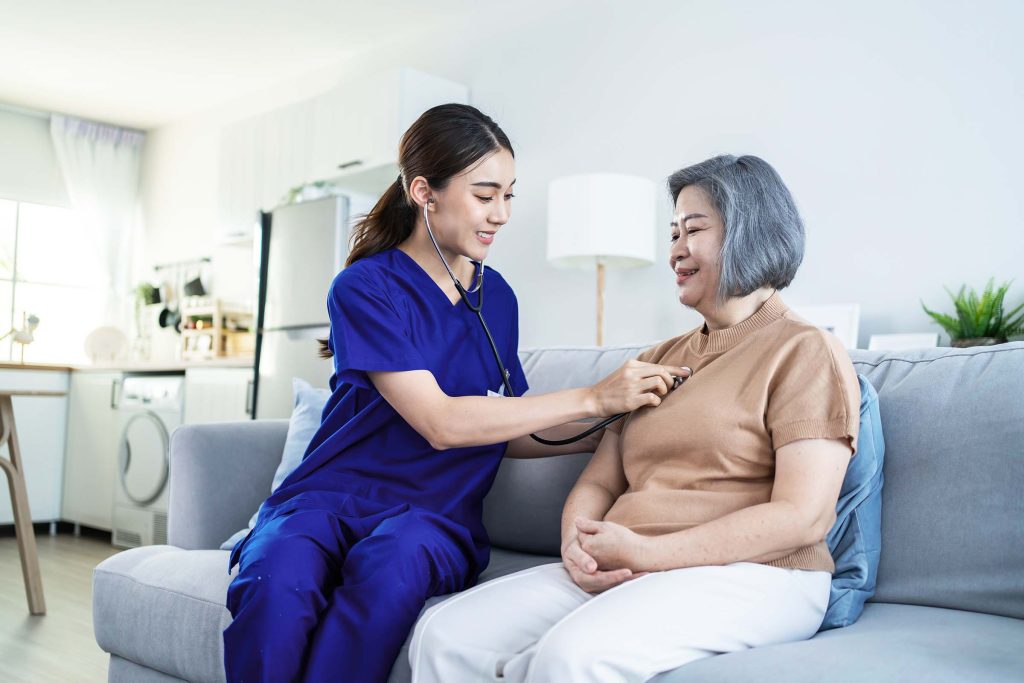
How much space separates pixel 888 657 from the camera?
3.43 feet

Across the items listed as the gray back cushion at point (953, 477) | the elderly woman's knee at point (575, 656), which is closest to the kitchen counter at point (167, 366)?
the gray back cushion at point (953, 477)

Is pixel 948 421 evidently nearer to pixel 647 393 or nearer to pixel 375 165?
Result: pixel 647 393

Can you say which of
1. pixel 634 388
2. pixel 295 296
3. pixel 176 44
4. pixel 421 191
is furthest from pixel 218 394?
pixel 634 388

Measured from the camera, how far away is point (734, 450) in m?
1.29

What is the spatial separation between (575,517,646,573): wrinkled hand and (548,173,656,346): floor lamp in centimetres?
210

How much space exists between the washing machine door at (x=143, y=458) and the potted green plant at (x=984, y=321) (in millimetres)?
3637

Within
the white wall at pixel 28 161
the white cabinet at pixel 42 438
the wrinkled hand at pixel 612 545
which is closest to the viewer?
the wrinkled hand at pixel 612 545

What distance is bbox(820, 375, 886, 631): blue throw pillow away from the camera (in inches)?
52.6

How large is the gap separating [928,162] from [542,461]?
1884 millimetres

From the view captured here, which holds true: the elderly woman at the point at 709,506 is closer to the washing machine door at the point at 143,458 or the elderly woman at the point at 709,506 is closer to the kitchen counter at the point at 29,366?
the washing machine door at the point at 143,458

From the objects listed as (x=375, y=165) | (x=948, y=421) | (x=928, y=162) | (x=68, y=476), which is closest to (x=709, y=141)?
(x=928, y=162)

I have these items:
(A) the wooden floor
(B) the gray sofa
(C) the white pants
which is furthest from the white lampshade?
(C) the white pants

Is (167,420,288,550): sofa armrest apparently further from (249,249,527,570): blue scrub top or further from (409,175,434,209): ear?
(409,175,434,209): ear

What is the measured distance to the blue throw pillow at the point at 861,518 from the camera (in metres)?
1.33
